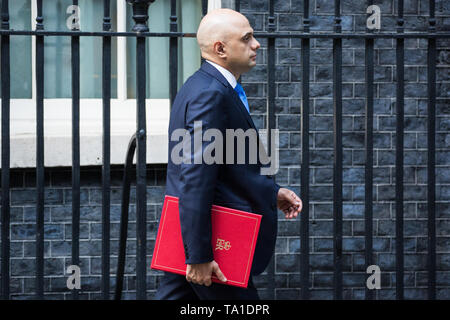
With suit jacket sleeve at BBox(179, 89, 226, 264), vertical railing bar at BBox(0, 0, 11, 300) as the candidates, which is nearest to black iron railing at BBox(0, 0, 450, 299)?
vertical railing bar at BBox(0, 0, 11, 300)

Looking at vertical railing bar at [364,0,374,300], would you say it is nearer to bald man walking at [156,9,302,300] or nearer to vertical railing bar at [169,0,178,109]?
bald man walking at [156,9,302,300]

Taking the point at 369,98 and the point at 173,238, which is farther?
the point at 369,98

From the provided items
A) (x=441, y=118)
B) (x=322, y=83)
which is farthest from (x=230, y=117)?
(x=441, y=118)

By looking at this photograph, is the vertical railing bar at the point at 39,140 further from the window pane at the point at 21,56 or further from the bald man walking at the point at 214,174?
the window pane at the point at 21,56

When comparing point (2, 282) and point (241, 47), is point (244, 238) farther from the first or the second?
point (2, 282)

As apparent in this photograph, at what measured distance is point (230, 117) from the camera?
115 inches

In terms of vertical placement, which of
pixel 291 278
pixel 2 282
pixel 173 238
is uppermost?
pixel 173 238

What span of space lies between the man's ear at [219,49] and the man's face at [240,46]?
0.02 metres

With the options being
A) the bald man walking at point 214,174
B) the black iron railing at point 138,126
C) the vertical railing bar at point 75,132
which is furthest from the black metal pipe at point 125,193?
the bald man walking at point 214,174

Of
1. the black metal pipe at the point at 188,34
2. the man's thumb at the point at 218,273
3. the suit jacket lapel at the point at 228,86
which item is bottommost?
the man's thumb at the point at 218,273

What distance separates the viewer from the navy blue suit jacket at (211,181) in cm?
276

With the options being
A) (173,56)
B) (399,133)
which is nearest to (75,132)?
(173,56)
